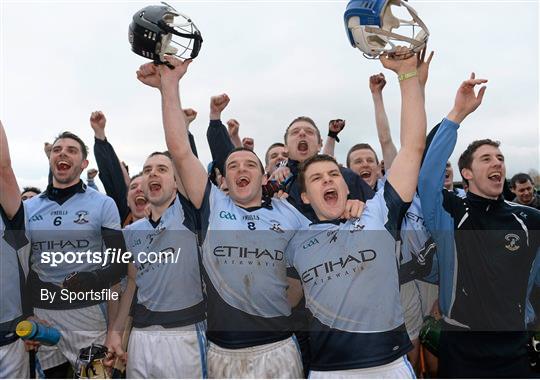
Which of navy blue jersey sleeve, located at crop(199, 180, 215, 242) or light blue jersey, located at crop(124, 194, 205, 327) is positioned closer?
navy blue jersey sleeve, located at crop(199, 180, 215, 242)

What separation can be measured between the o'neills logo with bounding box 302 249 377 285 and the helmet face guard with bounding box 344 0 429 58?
4.77 feet

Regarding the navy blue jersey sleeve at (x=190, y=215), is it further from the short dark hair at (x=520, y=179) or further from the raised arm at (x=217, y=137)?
the short dark hair at (x=520, y=179)

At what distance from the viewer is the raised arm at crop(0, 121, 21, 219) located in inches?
133

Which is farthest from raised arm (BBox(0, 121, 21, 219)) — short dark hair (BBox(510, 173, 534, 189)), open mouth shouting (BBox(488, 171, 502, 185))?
short dark hair (BBox(510, 173, 534, 189))

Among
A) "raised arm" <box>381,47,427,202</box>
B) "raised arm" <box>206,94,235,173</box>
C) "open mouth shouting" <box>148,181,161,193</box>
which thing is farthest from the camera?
"raised arm" <box>206,94,235,173</box>

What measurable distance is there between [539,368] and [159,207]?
363 centimetres

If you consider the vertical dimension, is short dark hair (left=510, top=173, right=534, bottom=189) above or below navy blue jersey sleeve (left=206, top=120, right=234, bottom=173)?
below

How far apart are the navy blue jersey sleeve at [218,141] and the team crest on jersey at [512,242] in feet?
9.57

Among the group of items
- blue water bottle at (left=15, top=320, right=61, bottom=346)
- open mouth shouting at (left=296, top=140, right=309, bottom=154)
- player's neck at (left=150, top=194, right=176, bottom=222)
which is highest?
open mouth shouting at (left=296, top=140, right=309, bottom=154)

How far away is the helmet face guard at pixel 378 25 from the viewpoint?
292 centimetres

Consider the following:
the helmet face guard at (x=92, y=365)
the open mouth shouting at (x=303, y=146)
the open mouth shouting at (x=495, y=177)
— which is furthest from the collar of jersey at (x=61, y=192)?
the open mouth shouting at (x=495, y=177)

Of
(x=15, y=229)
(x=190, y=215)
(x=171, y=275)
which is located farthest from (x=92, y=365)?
(x=190, y=215)

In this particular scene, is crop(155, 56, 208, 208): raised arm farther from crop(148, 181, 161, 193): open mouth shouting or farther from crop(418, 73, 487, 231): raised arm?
crop(418, 73, 487, 231): raised arm
